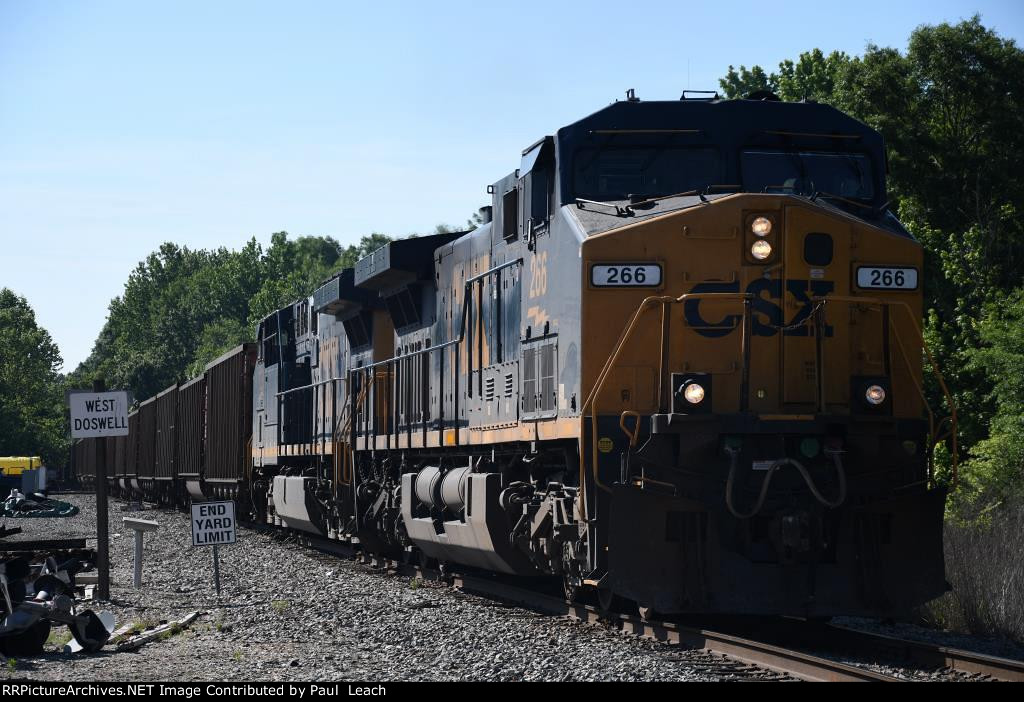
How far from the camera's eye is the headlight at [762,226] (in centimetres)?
942

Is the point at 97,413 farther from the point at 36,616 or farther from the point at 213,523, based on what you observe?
the point at 36,616

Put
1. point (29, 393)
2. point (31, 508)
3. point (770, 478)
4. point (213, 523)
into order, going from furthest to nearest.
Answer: point (29, 393) → point (31, 508) → point (213, 523) → point (770, 478)

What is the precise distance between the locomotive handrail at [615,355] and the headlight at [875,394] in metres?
0.96

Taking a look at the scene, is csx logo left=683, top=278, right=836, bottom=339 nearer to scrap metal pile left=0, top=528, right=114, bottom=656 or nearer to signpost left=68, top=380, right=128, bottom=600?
scrap metal pile left=0, top=528, right=114, bottom=656

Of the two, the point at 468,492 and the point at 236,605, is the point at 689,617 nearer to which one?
the point at 468,492

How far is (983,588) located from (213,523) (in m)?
8.27

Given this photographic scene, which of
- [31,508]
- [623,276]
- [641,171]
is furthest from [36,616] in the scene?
[31,508]

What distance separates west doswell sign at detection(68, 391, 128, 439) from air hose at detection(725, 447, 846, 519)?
24.7ft

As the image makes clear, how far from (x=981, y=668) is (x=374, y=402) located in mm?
9958

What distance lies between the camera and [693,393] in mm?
9141

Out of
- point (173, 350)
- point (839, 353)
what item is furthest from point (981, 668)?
point (173, 350)

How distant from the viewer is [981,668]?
7.89 meters

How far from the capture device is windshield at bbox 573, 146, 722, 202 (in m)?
Result: 10.3
